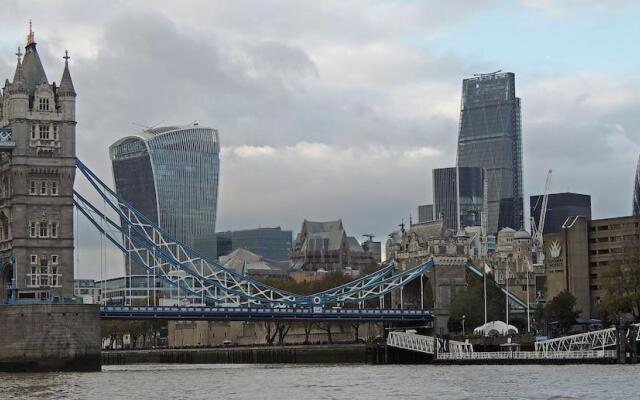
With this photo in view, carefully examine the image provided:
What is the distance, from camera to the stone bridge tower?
498 feet

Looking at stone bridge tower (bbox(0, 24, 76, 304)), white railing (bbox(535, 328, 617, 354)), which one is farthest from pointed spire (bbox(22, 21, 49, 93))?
white railing (bbox(535, 328, 617, 354))

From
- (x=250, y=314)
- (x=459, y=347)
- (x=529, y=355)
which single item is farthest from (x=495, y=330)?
(x=250, y=314)

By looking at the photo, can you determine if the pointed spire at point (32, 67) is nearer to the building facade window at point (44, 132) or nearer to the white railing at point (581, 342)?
the building facade window at point (44, 132)

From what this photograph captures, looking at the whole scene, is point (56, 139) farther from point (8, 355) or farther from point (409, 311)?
point (409, 311)

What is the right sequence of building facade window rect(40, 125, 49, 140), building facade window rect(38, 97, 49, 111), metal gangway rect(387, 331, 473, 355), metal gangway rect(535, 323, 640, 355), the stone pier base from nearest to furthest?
metal gangway rect(535, 323, 640, 355), the stone pier base, building facade window rect(40, 125, 49, 140), building facade window rect(38, 97, 49, 111), metal gangway rect(387, 331, 473, 355)

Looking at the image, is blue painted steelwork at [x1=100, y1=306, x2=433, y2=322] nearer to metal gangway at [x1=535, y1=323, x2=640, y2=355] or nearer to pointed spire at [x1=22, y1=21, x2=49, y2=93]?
pointed spire at [x1=22, y1=21, x2=49, y2=93]

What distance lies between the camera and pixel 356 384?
114m

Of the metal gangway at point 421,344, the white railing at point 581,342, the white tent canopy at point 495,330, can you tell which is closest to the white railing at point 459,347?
the metal gangway at point 421,344

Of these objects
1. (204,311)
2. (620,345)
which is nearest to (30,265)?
(204,311)

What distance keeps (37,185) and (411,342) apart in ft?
148

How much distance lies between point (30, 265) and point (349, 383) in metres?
49.0

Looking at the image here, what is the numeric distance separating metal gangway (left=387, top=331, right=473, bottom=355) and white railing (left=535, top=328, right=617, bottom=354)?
9040mm

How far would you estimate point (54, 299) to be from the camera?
150 metres

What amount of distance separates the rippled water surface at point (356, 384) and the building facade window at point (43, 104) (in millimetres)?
29482
